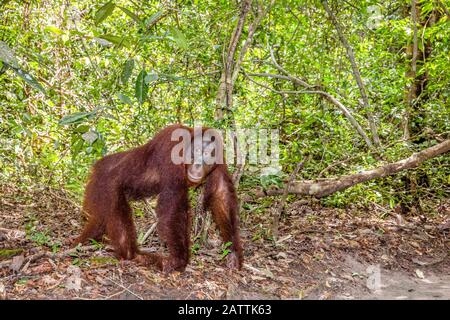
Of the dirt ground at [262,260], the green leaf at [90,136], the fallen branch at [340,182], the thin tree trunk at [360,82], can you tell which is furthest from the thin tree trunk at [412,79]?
the green leaf at [90,136]

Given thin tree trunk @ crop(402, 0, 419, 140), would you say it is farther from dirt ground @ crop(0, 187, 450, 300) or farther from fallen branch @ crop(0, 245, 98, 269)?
fallen branch @ crop(0, 245, 98, 269)

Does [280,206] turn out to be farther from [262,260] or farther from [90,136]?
[90,136]

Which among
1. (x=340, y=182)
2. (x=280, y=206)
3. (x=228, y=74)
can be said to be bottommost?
(x=280, y=206)

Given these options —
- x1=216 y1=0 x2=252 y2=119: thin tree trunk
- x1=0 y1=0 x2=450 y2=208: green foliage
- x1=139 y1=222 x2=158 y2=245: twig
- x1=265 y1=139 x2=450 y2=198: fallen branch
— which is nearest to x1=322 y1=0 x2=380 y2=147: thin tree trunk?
x1=0 y1=0 x2=450 y2=208: green foliage

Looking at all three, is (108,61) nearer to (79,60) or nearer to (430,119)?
(79,60)

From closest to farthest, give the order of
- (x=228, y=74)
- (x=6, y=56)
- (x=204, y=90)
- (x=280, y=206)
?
(x=6, y=56) < (x=228, y=74) < (x=280, y=206) < (x=204, y=90)

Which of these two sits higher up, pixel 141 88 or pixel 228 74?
pixel 228 74

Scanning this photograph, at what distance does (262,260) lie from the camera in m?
3.64

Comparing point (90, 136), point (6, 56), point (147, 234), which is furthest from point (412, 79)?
point (6, 56)

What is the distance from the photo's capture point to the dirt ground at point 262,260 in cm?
286

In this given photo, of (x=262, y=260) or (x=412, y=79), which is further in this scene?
(x=412, y=79)

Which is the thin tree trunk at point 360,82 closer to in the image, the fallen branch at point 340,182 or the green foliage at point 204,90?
the green foliage at point 204,90
